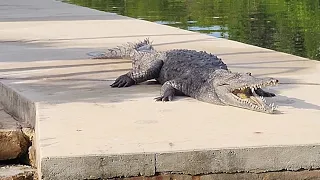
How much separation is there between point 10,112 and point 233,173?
203 cm

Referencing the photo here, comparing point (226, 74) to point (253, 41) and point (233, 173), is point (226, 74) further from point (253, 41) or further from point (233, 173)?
point (253, 41)

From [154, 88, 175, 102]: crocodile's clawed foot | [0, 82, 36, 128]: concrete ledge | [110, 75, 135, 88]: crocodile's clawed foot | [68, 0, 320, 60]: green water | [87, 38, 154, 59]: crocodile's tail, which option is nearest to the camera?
[0, 82, 36, 128]: concrete ledge

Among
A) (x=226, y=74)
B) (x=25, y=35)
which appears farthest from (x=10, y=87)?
(x=25, y=35)

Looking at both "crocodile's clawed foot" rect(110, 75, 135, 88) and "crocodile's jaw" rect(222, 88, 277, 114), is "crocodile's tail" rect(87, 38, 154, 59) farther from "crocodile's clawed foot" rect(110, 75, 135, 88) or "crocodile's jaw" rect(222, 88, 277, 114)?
"crocodile's jaw" rect(222, 88, 277, 114)

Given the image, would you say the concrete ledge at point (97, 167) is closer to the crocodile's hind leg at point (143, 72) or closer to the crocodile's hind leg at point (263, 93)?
the crocodile's hind leg at point (263, 93)

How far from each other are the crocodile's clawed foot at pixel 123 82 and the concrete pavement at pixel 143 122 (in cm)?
6

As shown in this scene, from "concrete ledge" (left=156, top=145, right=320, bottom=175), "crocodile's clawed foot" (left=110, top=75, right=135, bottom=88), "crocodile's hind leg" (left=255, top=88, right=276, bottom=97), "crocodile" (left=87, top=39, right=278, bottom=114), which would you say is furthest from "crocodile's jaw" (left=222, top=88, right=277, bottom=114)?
"crocodile's clawed foot" (left=110, top=75, right=135, bottom=88)

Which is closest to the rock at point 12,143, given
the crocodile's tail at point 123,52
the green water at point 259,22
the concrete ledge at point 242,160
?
the concrete ledge at point 242,160

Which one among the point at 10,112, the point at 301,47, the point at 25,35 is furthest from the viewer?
the point at 301,47

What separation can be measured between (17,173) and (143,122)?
80 cm

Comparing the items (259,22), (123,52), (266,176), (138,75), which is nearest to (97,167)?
(266,176)

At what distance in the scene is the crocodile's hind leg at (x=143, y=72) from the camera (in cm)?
519

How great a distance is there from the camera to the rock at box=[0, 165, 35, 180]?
13.3 feet

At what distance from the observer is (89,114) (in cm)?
421
